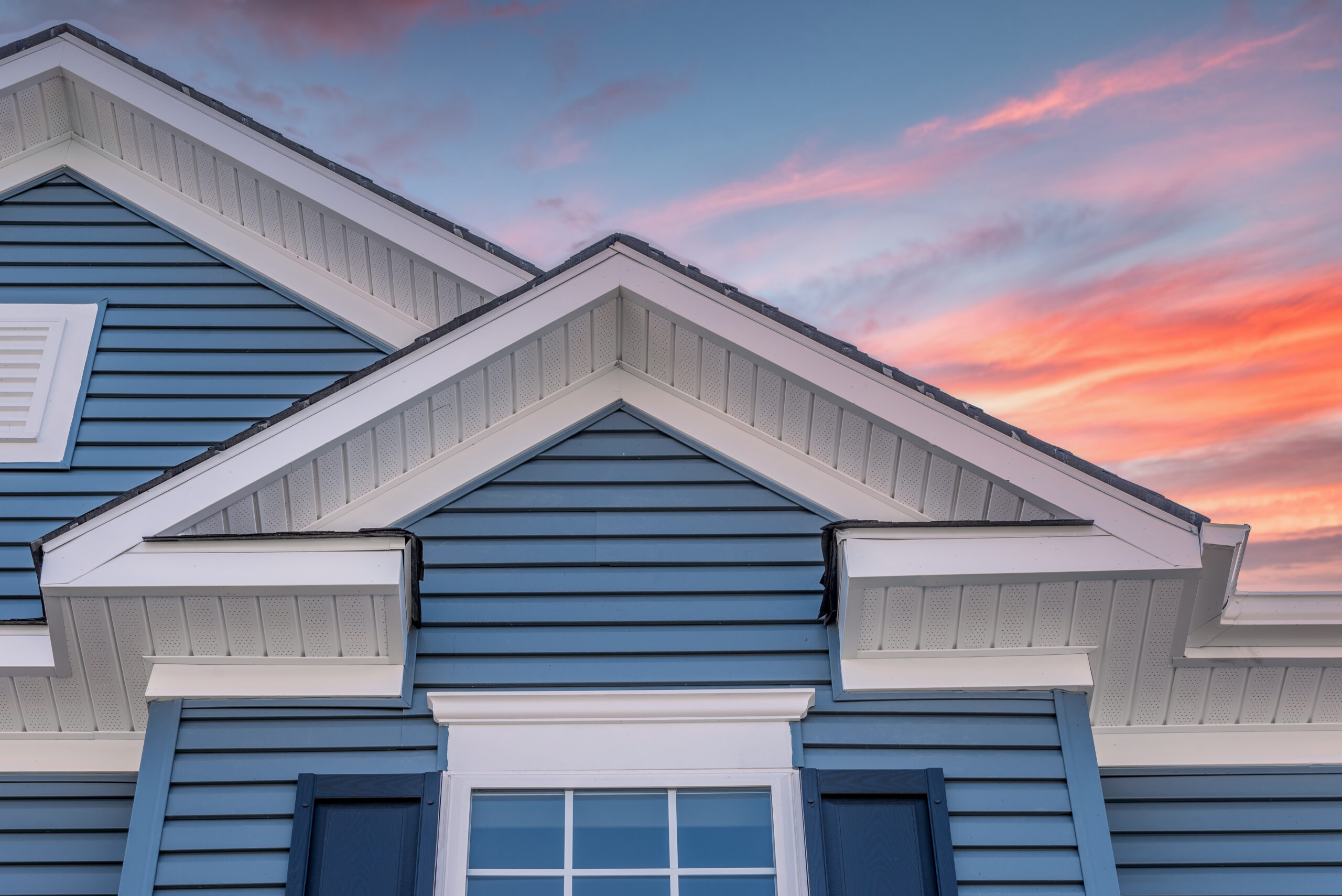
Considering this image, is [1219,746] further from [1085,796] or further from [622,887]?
[622,887]

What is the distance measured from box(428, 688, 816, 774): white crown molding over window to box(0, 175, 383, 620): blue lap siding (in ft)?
8.20

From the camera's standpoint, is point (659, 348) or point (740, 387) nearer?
point (740, 387)

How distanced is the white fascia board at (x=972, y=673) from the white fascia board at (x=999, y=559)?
403mm

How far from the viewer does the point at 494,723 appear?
13.7ft

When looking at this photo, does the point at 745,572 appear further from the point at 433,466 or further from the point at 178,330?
the point at 178,330

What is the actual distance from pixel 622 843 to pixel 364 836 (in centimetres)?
101

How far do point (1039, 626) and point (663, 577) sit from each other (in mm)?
1634

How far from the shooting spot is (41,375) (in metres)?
5.65

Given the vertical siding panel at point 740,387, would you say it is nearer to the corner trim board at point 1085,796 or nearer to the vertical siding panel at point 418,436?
the vertical siding panel at point 418,436

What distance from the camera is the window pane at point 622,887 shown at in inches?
150

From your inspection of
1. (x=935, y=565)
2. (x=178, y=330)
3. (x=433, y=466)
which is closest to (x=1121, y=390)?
(x=935, y=565)

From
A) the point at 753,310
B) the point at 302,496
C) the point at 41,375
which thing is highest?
the point at 41,375

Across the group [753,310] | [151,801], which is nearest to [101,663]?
[151,801]

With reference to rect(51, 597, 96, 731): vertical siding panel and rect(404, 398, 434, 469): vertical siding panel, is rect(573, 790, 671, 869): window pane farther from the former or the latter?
rect(51, 597, 96, 731): vertical siding panel
